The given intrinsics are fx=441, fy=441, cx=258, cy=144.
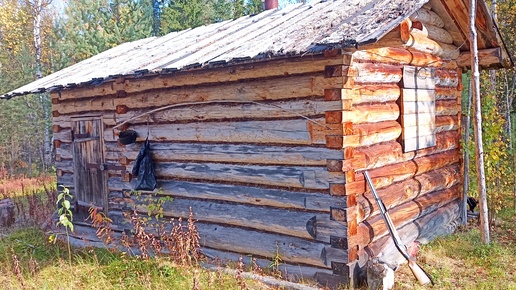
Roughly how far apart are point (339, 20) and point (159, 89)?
121 inches

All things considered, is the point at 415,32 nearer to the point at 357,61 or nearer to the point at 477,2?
the point at 477,2

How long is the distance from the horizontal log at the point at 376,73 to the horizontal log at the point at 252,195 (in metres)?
1.55

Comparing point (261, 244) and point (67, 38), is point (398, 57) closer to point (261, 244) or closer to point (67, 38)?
point (261, 244)

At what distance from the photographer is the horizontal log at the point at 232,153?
536cm

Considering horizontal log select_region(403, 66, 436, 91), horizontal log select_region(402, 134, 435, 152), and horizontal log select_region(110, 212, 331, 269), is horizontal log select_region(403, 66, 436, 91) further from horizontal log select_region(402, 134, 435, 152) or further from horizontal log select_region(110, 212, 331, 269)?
horizontal log select_region(110, 212, 331, 269)

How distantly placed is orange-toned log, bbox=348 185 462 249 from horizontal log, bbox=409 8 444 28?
9.26ft

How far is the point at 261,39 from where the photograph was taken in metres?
5.91

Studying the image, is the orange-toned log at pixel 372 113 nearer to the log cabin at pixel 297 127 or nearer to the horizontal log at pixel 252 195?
the log cabin at pixel 297 127

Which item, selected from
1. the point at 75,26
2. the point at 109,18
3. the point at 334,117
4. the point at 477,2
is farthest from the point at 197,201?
the point at 75,26

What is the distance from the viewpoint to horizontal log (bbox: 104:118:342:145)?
5332mm

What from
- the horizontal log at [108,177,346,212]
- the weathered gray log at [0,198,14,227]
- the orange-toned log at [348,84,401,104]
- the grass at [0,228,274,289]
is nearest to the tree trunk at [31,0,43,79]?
the weathered gray log at [0,198,14,227]

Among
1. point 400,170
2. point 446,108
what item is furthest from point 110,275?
point 446,108

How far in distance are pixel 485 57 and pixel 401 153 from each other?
3.32m

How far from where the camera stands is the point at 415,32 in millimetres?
6805
